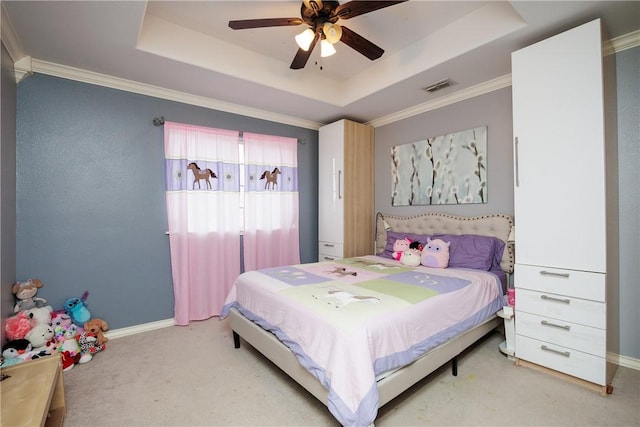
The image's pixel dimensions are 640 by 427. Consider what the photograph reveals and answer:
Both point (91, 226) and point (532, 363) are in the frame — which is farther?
point (91, 226)

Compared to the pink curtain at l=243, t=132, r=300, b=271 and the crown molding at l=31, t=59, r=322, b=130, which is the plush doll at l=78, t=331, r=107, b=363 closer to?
the pink curtain at l=243, t=132, r=300, b=271

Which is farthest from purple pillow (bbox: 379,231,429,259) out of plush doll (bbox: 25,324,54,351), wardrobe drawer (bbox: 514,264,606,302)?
plush doll (bbox: 25,324,54,351)

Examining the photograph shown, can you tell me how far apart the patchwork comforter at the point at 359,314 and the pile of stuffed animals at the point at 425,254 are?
0.19 meters

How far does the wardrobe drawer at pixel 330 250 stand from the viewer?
3.85m

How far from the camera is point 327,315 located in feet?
5.26

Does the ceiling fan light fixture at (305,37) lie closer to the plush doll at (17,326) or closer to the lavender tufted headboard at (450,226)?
the lavender tufted headboard at (450,226)

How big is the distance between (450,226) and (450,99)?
4.64 feet

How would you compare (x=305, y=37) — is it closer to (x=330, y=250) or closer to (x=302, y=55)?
(x=302, y=55)

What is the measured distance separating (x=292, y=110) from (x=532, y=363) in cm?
347

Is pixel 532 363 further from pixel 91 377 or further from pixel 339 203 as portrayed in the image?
pixel 91 377

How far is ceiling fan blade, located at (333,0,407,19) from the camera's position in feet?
5.69

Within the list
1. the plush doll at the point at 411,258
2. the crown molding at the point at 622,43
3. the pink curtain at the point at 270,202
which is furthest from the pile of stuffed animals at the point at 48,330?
the crown molding at the point at 622,43

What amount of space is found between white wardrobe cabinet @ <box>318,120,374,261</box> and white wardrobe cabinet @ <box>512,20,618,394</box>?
197cm

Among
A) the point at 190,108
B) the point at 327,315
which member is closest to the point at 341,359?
the point at 327,315
